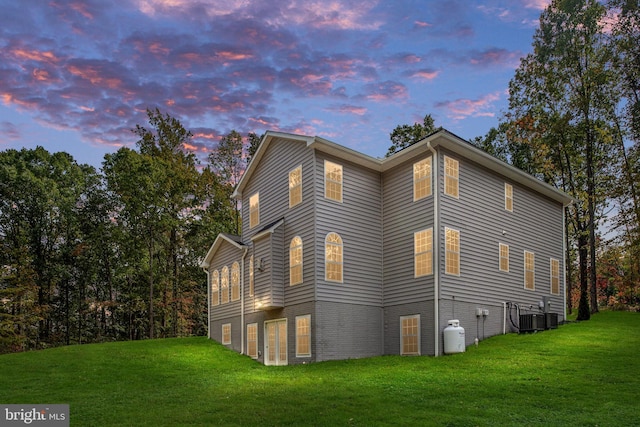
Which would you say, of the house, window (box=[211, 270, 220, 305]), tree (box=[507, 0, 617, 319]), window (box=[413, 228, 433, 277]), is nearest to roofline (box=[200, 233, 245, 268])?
window (box=[211, 270, 220, 305])

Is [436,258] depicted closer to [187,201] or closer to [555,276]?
[555,276]

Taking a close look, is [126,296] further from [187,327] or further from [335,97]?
[335,97]

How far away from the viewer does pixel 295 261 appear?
63.6 ft

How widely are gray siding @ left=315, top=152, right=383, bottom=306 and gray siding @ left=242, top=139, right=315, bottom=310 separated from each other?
0.32 meters

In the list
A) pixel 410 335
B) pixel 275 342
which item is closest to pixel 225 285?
pixel 275 342

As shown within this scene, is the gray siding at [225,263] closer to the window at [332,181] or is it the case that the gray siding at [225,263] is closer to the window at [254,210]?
the window at [254,210]

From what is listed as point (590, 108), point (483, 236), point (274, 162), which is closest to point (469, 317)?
point (483, 236)

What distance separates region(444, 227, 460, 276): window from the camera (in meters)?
18.3

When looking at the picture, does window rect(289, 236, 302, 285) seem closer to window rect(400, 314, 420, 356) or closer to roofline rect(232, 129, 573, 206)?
roofline rect(232, 129, 573, 206)

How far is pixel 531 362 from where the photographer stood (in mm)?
14883

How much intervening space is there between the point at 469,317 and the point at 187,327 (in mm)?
26746

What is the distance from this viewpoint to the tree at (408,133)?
3634 cm

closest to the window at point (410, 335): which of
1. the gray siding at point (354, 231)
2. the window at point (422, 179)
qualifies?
the gray siding at point (354, 231)

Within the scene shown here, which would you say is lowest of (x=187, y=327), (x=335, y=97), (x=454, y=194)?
(x=187, y=327)
